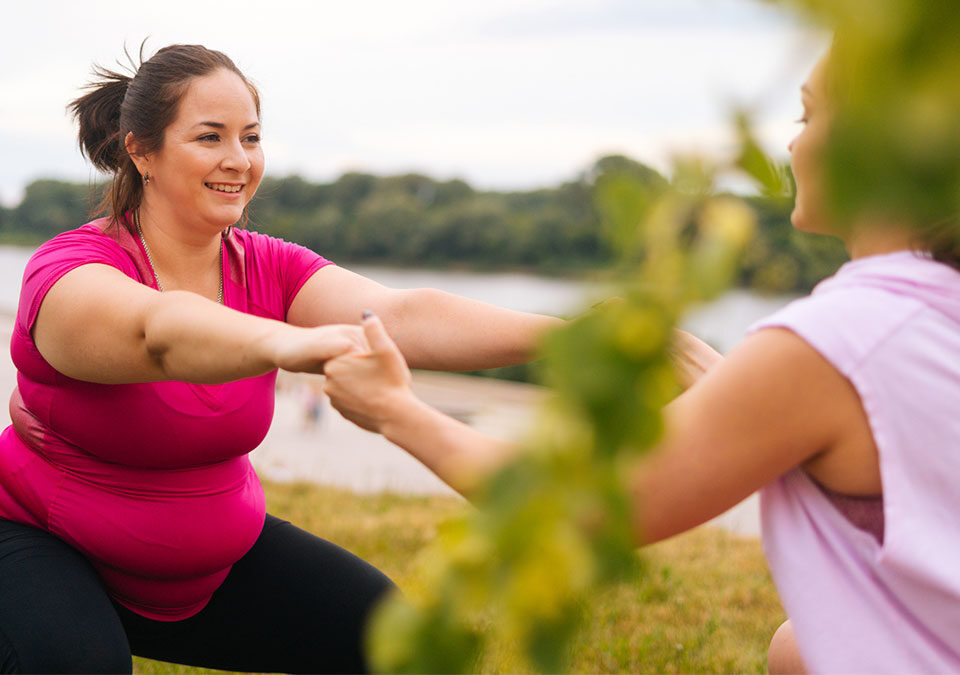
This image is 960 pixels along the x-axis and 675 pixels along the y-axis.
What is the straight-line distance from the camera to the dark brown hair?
105 inches

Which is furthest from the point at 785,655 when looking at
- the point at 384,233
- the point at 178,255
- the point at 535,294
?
the point at 384,233

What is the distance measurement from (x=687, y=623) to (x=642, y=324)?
356 centimetres

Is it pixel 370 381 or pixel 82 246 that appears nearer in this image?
pixel 370 381

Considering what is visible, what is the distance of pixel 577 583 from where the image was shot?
2.15 feet

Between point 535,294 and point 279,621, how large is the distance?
14.2 meters

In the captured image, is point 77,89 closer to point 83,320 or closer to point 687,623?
point 83,320

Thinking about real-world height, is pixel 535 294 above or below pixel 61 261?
below

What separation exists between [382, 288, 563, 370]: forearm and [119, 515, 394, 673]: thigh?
677 millimetres

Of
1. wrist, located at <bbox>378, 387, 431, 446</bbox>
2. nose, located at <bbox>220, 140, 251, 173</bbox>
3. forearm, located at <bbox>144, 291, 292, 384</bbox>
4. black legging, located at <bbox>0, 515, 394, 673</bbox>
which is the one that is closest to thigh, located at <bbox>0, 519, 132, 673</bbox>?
black legging, located at <bbox>0, 515, 394, 673</bbox>

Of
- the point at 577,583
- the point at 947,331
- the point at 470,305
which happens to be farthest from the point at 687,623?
the point at 577,583

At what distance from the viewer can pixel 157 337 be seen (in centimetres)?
190

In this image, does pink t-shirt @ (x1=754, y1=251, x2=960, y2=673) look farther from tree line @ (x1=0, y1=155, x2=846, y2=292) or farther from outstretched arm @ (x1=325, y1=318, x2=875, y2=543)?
tree line @ (x1=0, y1=155, x2=846, y2=292)

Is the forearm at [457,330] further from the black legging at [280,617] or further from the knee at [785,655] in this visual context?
the knee at [785,655]

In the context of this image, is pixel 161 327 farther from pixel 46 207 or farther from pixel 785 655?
pixel 46 207
